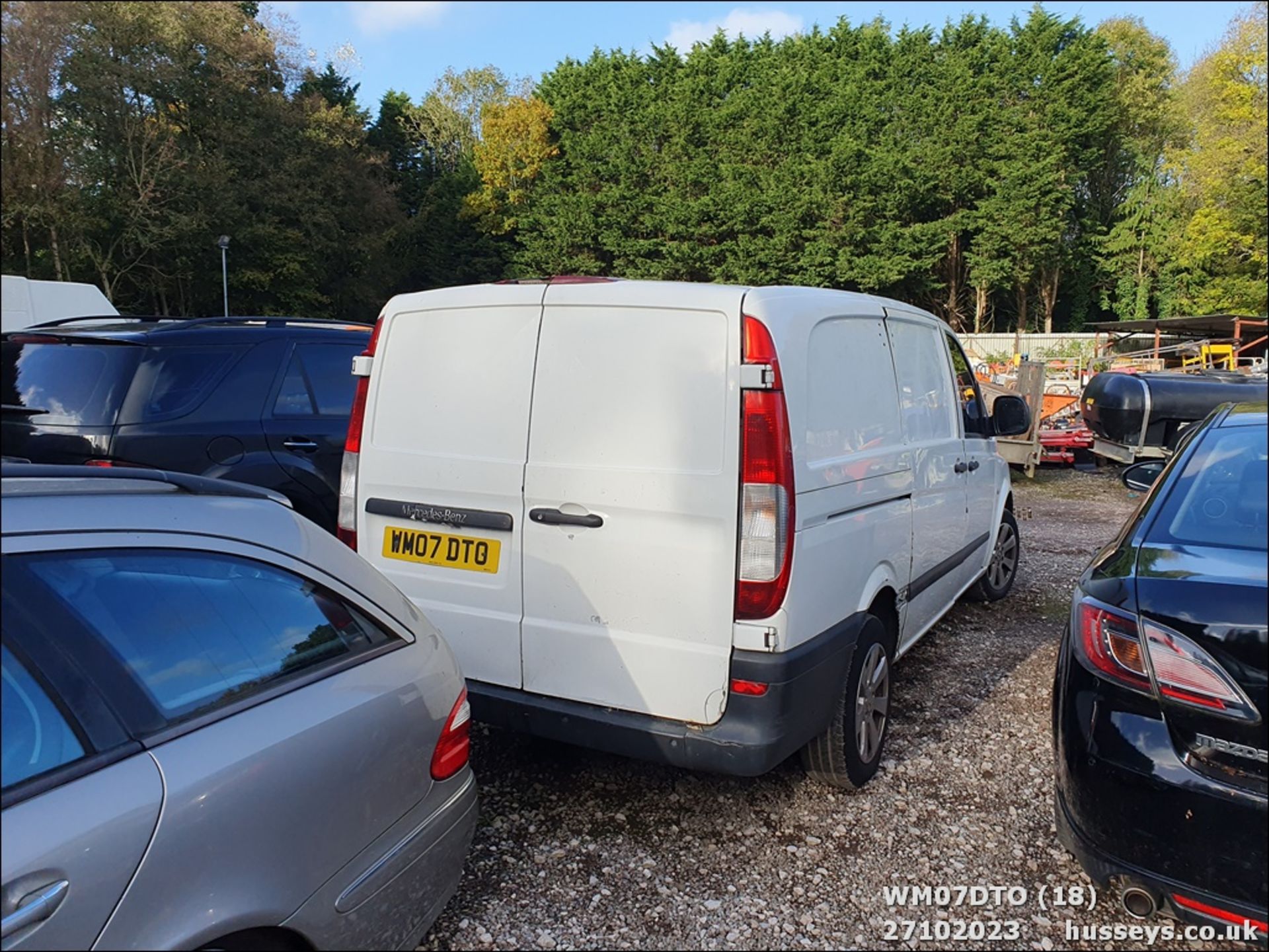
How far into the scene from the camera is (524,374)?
296 cm

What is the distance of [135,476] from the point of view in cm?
181

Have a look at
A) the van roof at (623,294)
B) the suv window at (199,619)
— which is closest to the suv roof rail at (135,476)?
the suv window at (199,619)

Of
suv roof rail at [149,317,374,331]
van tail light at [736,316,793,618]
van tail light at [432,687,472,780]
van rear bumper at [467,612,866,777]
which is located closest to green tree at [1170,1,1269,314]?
van tail light at [736,316,793,618]

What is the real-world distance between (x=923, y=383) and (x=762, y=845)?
2.41 meters

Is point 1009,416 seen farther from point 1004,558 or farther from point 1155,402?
point 1155,402

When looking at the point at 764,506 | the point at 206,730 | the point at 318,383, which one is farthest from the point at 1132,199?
the point at 206,730

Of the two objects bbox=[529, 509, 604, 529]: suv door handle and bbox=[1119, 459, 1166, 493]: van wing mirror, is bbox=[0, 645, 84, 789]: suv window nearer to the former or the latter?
bbox=[529, 509, 604, 529]: suv door handle

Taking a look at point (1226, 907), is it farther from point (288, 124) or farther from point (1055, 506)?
point (288, 124)

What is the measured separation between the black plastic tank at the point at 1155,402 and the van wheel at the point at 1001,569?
12.0 feet

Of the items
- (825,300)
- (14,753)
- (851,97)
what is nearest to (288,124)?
(825,300)

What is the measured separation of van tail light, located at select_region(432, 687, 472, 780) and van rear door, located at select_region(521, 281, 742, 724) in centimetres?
61

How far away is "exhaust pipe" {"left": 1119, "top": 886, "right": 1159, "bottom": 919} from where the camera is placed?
2143 millimetres

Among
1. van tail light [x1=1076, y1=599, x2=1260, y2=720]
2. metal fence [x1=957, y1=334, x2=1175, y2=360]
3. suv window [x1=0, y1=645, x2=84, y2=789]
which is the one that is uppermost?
→ metal fence [x1=957, y1=334, x2=1175, y2=360]

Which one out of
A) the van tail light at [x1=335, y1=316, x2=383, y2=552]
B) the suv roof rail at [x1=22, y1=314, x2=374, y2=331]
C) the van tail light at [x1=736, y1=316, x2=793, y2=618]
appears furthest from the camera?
the suv roof rail at [x1=22, y1=314, x2=374, y2=331]
